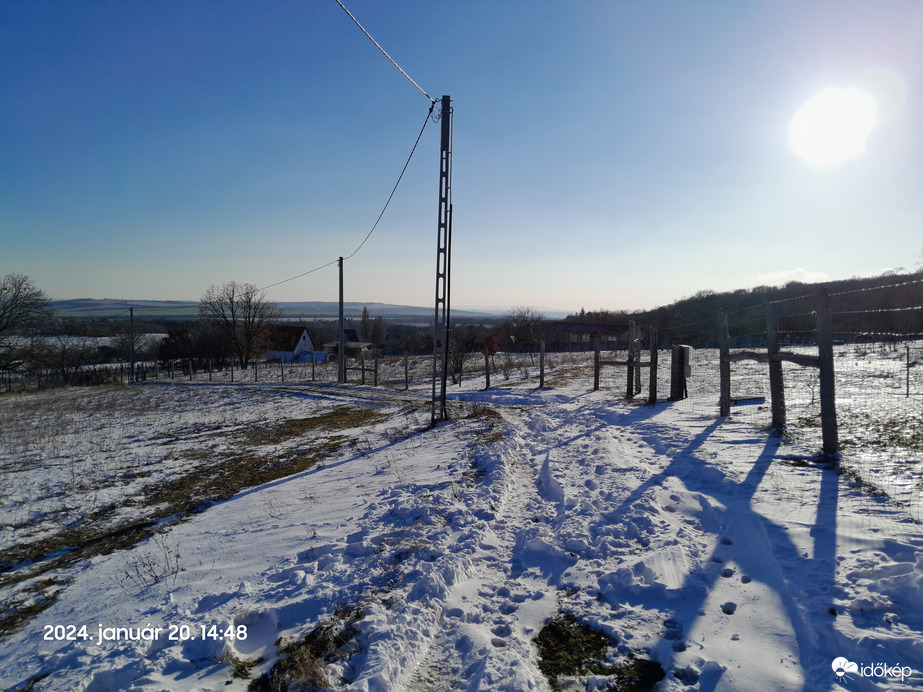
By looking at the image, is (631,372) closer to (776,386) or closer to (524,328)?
(776,386)

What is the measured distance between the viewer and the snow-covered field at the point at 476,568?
2.90 metres

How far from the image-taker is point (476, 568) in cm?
420

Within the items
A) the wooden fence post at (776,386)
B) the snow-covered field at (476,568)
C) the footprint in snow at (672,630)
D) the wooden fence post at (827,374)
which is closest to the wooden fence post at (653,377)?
the snow-covered field at (476,568)

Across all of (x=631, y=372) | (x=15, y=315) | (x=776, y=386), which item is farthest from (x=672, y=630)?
(x=15, y=315)

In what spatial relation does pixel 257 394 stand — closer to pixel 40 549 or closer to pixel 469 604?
pixel 40 549

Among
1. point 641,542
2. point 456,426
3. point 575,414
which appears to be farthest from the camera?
point 575,414

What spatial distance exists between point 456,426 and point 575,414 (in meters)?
3.33

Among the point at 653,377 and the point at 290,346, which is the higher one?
the point at 653,377

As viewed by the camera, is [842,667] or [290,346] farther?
[290,346]

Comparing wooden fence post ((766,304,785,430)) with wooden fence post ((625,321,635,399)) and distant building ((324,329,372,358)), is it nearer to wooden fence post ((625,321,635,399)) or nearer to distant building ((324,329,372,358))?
wooden fence post ((625,321,635,399))

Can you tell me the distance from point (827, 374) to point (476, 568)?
565 centimetres

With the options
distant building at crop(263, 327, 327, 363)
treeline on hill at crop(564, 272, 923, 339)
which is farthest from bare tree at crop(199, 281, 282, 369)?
treeline on hill at crop(564, 272, 923, 339)

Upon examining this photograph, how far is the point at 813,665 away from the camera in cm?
265

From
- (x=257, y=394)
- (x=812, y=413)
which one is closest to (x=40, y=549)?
(x=812, y=413)
